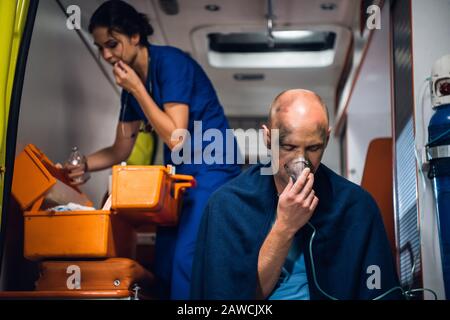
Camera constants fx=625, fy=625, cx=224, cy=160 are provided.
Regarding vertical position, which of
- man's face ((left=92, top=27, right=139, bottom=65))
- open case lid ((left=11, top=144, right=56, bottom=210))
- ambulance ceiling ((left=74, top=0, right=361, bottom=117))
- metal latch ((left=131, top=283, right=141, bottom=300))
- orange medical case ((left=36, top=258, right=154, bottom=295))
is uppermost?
ambulance ceiling ((left=74, top=0, right=361, bottom=117))

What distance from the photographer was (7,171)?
5.54 feet

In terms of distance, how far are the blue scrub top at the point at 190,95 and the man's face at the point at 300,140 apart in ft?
1.85

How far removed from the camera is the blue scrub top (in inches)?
93.2

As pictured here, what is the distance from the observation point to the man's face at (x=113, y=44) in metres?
2.40

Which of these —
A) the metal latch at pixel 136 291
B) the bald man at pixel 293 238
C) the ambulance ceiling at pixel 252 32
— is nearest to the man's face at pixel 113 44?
the ambulance ceiling at pixel 252 32

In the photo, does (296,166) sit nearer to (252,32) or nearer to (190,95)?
(190,95)

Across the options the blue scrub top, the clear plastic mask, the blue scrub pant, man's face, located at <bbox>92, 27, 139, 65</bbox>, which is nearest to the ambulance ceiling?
man's face, located at <bbox>92, 27, 139, 65</bbox>

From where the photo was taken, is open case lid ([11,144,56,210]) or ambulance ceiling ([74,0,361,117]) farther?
ambulance ceiling ([74,0,361,117])

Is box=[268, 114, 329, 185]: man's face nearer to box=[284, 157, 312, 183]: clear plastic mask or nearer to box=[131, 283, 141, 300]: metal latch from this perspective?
box=[284, 157, 312, 183]: clear plastic mask

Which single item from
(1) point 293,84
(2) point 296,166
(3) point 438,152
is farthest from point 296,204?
(1) point 293,84

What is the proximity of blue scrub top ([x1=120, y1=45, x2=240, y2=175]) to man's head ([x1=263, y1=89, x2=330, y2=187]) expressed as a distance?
52 cm

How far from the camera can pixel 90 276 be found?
81.7 inches
